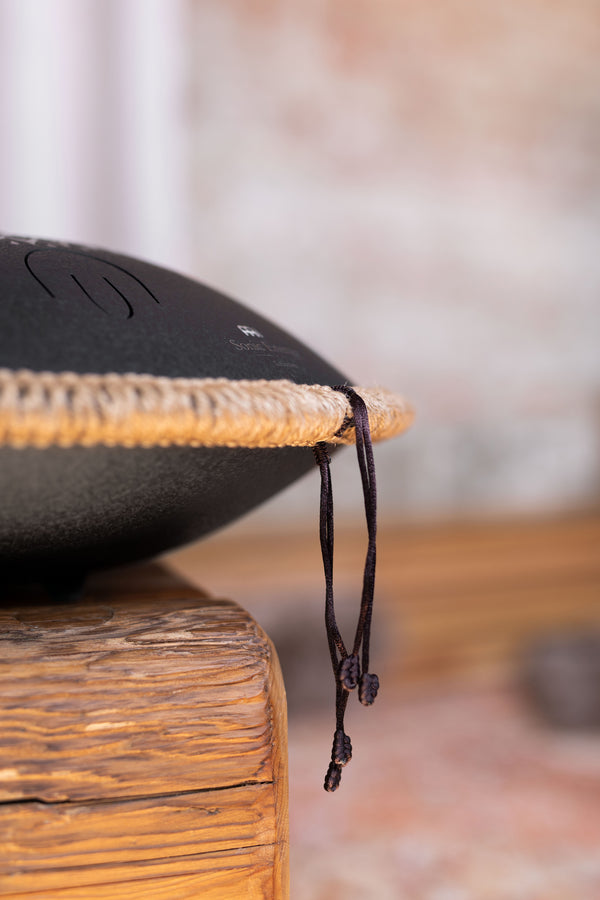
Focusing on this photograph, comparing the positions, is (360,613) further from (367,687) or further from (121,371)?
(121,371)

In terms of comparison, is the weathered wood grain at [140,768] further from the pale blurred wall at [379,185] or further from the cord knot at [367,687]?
the pale blurred wall at [379,185]

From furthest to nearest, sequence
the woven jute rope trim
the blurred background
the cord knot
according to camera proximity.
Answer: the blurred background < the cord knot < the woven jute rope trim

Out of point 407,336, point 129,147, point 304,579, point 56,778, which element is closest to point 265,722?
point 56,778

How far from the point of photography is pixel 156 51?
6.23 feet

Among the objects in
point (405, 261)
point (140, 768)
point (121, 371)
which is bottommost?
point (140, 768)

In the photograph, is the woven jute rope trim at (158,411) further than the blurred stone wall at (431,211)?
No

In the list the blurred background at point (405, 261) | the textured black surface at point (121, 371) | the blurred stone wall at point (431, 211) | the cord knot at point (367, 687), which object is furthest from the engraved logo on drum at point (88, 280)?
the blurred stone wall at point (431, 211)

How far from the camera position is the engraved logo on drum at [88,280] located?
0.52m

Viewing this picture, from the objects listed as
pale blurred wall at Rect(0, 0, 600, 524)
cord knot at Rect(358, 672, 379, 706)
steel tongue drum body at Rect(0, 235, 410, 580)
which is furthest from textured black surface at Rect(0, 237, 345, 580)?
pale blurred wall at Rect(0, 0, 600, 524)

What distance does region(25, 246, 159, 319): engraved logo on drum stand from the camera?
20.6 inches

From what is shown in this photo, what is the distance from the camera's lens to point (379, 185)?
2.22 meters

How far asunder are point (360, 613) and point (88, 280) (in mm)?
299

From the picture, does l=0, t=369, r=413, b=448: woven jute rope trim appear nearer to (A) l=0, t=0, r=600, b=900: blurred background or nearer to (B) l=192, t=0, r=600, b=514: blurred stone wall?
(A) l=0, t=0, r=600, b=900: blurred background

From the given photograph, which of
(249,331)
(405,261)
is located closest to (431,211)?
(405,261)
